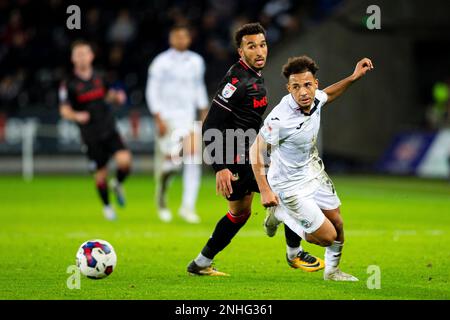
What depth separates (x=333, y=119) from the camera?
25438 mm

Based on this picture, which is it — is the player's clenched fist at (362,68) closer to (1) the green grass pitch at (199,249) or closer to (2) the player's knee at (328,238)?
(2) the player's knee at (328,238)

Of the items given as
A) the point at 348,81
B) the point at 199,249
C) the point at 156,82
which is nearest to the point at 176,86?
the point at 156,82

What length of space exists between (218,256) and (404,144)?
1534 cm

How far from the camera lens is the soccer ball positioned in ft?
24.8

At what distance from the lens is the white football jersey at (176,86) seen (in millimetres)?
13445

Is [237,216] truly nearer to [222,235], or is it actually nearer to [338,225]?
[222,235]

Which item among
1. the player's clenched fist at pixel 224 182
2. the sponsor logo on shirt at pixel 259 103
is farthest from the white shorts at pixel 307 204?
the sponsor logo on shirt at pixel 259 103

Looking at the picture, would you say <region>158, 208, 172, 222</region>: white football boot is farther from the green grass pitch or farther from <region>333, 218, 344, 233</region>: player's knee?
<region>333, 218, 344, 233</region>: player's knee

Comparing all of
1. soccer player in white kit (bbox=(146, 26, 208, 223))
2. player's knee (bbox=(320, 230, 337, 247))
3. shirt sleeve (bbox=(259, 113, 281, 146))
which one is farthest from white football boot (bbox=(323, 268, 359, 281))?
soccer player in white kit (bbox=(146, 26, 208, 223))

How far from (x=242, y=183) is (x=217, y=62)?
1795 cm

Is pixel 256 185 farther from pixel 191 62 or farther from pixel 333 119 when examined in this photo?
pixel 333 119

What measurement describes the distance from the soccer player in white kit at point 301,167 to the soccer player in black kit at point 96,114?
583 centimetres

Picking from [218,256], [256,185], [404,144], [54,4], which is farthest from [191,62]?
[54,4]

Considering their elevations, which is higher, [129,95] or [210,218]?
[129,95]
